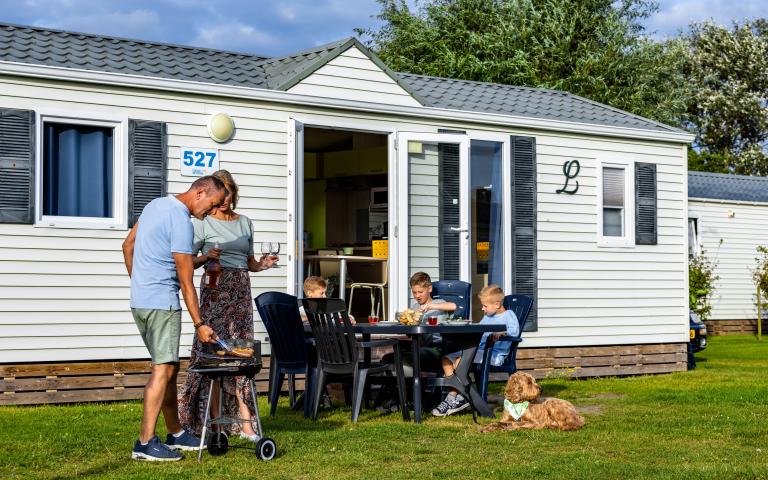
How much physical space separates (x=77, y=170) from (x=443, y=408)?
3.58 meters

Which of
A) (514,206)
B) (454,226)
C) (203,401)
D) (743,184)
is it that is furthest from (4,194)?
(743,184)

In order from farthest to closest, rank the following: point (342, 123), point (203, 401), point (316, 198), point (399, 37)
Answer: point (399, 37)
point (316, 198)
point (342, 123)
point (203, 401)

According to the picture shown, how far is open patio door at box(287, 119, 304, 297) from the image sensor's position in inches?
387

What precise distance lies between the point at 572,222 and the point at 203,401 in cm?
610

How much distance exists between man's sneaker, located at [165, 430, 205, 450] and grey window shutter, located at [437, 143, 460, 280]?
472cm

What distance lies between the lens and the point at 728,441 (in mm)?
6699

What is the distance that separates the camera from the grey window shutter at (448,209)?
10.6 meters

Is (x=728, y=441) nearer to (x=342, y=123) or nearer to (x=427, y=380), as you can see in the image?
(x=427, y=380)

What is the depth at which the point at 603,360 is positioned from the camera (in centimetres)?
1198

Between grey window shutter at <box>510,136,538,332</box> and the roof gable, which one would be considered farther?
grey window shutter at <box>510,136,538,332</box>

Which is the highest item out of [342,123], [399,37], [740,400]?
[399,37]

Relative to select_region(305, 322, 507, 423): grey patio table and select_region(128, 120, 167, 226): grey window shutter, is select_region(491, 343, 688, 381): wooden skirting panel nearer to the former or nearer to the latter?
select_region(305, 322, 507, 423): grey patio table

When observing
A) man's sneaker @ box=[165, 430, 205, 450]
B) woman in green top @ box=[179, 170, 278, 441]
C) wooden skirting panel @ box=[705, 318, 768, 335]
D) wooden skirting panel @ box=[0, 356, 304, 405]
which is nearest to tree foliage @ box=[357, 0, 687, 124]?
wooden skirting panel @ box=[705, 318, 768, 335]

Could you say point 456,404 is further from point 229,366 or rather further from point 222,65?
point 222,65
